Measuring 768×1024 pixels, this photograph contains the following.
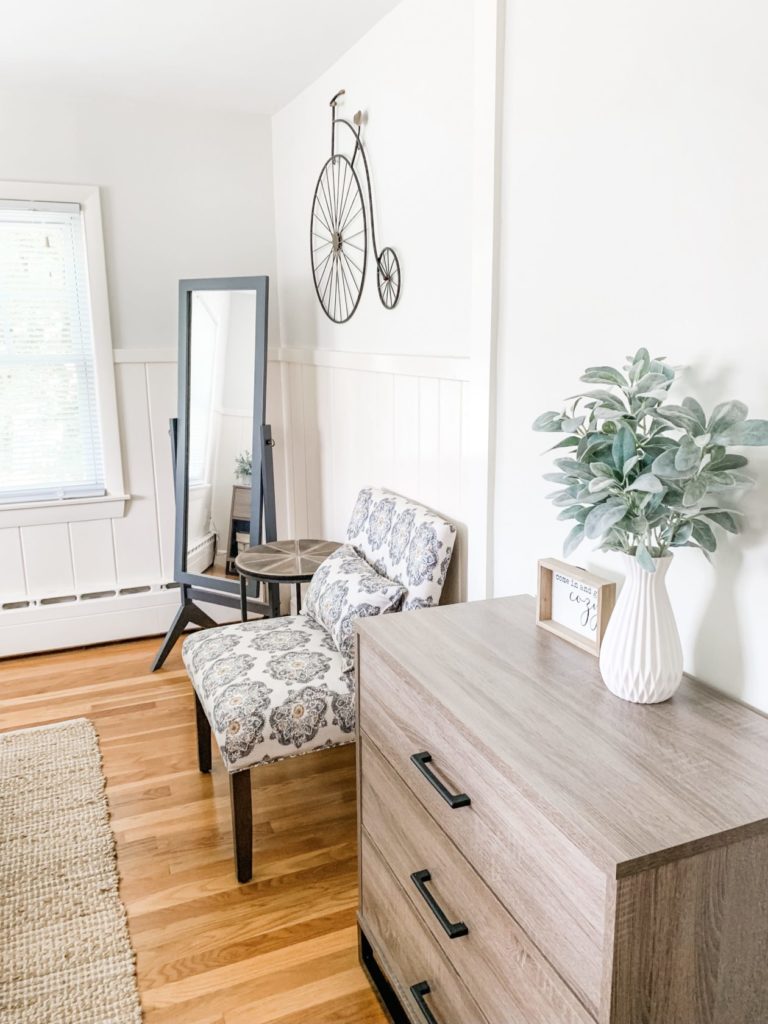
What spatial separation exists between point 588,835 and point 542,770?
0.14 meters

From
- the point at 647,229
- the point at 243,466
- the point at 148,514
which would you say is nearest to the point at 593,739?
the point at 647,229

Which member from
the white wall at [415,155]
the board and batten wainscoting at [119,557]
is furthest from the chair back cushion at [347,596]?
the board and batten wainscoting at [119,557]

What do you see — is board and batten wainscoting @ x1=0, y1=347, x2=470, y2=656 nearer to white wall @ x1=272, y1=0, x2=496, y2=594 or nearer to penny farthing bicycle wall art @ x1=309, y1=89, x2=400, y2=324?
white wall @ x1=272, y1=0, x2=496, y2=594

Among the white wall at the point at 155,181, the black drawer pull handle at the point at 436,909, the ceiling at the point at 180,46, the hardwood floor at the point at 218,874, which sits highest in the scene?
the ceiling at the point at 180,46

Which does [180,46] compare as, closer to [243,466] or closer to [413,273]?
[413,273]

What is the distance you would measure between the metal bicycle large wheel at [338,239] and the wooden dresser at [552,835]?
5.26ft

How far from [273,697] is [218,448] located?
1.57 m

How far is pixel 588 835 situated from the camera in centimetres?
88

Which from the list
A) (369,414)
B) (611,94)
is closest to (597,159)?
(611,94)

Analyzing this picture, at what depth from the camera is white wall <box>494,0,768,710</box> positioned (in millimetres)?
1148

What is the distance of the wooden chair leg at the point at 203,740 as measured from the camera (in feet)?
7.98

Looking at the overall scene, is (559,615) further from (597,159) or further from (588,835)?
(597,159)

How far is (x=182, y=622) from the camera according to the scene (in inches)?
133

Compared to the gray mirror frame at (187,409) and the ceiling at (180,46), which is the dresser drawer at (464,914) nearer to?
the gray mirror frame at (187,409)
